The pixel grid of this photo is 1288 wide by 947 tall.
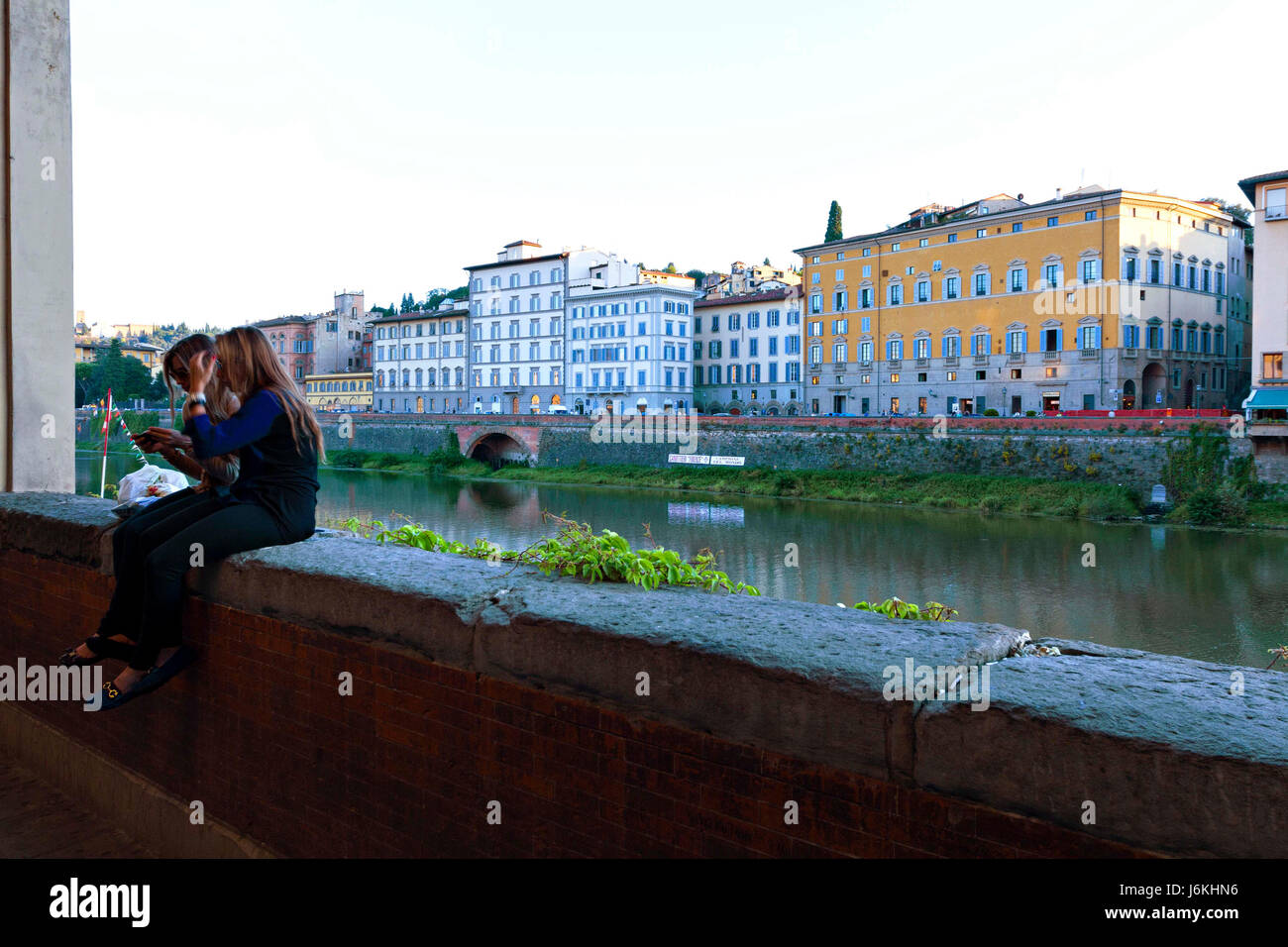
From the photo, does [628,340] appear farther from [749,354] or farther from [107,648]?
[107,648]

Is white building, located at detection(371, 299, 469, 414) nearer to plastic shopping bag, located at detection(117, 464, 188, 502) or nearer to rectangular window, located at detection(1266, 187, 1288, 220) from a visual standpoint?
rectangular window, located at detection(1266, 187, 1288, 220)

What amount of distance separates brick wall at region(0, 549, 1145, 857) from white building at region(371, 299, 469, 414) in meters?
59.1

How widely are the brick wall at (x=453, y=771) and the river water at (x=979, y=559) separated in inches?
580

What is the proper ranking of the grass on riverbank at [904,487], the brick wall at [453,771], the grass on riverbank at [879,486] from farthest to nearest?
the grass on riverbank at [879,486] < the grass on riverbank at [904,487] < the brick wall at [453,771]

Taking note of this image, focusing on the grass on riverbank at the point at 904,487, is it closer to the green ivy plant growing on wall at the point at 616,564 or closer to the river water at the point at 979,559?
the river water at the point at 979,559

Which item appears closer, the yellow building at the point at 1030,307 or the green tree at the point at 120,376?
the yellow building at the point at 1030,307

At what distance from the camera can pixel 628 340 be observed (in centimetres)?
5419

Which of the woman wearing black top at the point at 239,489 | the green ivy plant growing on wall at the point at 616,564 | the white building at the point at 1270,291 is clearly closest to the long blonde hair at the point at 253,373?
the woman wearing black top at the point at 239,489

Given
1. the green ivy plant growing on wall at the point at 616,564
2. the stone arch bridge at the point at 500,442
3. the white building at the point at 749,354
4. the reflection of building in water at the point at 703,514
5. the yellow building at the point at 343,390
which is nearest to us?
the green ivy plant growing on wall at the point at 616,564

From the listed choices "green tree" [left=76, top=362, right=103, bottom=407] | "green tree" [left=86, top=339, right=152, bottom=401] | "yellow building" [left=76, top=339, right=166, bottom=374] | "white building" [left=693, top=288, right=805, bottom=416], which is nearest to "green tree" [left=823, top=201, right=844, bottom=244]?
"white building" [left=693, top=288, right=805, bottom=416]

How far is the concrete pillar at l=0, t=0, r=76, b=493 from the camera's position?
5688 millimetres

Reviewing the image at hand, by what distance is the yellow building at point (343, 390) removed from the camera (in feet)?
221

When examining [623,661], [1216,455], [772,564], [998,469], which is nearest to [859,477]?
[998,469]
